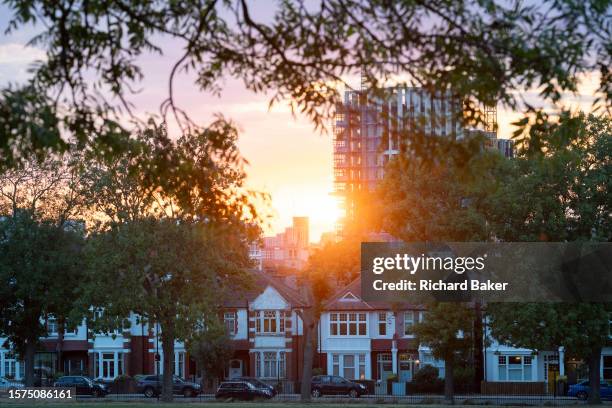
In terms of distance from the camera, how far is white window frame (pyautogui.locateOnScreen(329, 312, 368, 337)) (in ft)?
308

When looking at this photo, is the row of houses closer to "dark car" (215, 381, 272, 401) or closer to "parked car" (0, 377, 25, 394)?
"parked car" (0, 377, 25, 394)

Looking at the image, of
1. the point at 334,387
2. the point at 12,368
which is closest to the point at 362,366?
the point at 334,387

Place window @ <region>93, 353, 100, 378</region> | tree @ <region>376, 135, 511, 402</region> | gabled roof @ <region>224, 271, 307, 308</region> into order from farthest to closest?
1. window @ <region>93, 353, 100, 378</region>
2. gabled roof @ <region>224, 271, 307, 308</region>
3. tree @ <region>376, 135, 511, 402</region>

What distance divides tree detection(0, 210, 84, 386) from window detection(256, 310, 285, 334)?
25595mm

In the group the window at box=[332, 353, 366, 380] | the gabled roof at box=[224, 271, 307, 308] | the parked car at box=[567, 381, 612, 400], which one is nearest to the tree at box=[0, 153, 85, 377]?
the gabled roof at box=[224, 271, 307, 308]

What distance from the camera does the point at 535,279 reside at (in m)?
58.7

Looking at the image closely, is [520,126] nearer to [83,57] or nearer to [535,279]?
[83,57]

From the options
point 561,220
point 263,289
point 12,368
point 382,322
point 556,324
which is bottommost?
point 12,368

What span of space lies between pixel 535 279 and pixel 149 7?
4488 centimetres

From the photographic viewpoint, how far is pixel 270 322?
3755 inches

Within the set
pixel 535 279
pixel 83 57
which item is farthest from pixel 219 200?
pixel 535 279

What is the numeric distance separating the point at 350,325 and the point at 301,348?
476 cm

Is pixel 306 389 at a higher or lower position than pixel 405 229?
lower

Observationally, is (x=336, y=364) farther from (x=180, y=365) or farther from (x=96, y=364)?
(x=96, y=364)
